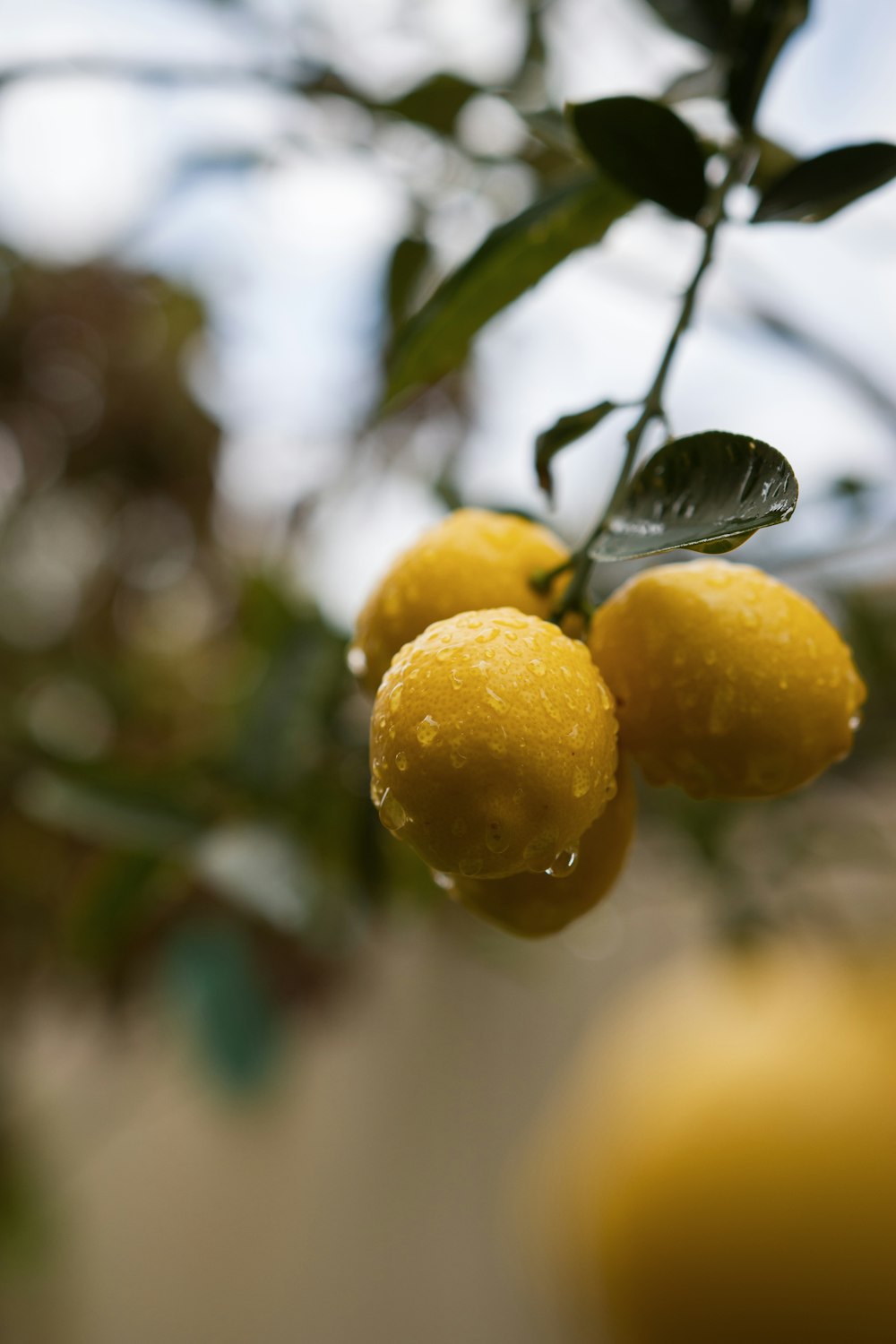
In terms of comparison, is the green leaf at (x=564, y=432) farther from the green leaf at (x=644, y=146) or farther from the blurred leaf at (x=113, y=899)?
the blurred leaf at (x=113, y=899)

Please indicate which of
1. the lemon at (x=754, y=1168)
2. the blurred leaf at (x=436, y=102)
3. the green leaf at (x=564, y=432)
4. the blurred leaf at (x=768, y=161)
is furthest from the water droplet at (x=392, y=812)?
the lemon at (x=754, y=1168)

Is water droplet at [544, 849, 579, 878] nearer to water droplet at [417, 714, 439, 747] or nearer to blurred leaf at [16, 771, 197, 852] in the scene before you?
water droplet at [417, 714, 439, 747]

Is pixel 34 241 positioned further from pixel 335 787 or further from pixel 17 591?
pixel 335 787

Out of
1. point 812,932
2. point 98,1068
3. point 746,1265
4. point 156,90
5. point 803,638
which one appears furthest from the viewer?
point 98,1068

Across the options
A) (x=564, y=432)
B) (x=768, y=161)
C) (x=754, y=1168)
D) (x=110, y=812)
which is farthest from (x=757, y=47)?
(x=754, y=1168)

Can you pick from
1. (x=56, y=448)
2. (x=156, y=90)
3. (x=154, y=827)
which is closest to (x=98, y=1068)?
(x=56, y=448)

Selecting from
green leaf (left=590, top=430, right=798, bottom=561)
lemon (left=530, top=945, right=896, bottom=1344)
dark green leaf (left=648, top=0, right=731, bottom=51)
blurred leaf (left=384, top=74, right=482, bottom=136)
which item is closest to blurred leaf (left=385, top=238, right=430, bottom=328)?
blurred leaf (left=384, top=74, right=482, bottom=136)

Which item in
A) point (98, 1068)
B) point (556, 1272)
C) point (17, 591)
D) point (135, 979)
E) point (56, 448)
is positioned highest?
point (56, 448)
